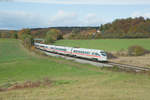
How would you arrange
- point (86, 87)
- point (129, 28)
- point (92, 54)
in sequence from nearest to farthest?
point (86, 87) → point (92, 54) → point (129, 28)

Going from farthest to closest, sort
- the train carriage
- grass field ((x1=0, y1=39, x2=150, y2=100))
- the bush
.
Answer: the bush, the train carriage, grass field ((x1=0, y1=39, x2=150, y2=100))

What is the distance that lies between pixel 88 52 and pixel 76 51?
6229 mm

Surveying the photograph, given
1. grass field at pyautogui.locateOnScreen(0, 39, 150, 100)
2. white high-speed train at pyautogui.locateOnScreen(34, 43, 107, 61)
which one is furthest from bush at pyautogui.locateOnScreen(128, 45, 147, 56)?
grass field at pyautogui.locateOnScreen(0, 39, 150, 100)

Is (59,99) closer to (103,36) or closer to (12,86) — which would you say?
(12,86)

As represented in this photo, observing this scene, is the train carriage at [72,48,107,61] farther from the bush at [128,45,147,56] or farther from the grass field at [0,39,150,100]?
the bush at [128,45,147,56]

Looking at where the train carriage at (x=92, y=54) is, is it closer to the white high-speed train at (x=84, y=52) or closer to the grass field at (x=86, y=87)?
the white high-speed train at (x=84, y=52)

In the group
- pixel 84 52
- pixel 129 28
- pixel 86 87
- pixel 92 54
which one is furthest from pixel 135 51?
pixel 129 28

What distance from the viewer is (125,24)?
115562 millimetres

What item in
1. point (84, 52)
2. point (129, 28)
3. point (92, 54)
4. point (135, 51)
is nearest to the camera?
point (92, 54)

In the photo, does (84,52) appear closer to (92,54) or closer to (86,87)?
(92,54)

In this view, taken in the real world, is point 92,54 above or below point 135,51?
above

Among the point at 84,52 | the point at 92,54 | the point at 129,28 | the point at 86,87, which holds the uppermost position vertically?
the point at 129,28

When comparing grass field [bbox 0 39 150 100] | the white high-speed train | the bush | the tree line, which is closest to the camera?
grass field [bbox 0 39 150 100]

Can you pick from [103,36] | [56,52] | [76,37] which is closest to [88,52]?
[56,52]
